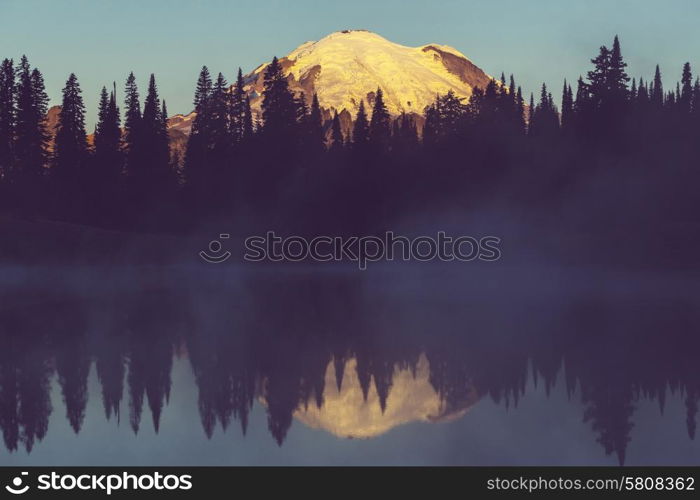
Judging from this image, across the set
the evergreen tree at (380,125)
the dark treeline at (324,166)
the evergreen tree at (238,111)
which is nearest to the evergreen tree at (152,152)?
the dark treeline at (324,166)

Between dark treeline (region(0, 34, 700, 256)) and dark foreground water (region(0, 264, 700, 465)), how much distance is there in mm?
58954

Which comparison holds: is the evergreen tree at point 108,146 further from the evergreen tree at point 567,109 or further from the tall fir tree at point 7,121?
the evergreen tree at point 567,109

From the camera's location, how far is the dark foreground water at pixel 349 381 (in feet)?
56.5

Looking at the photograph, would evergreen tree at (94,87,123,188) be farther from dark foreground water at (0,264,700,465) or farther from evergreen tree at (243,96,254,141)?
dark foreground water at (0,264,700,465)

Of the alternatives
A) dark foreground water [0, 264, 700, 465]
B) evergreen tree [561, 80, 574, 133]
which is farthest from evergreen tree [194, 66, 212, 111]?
dark foreground water [0, 264, 700, 465]

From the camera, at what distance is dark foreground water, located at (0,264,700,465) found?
17.2 metres

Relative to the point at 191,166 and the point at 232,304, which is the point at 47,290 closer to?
the point at 232,304

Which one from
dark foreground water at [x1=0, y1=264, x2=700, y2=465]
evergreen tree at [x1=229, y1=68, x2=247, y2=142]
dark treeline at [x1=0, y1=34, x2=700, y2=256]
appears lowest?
dark foreground water at [x1=0, y1=264, x2=700, y2=465]

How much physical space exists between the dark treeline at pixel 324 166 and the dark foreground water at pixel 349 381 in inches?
2321

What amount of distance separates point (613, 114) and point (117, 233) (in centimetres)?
5411

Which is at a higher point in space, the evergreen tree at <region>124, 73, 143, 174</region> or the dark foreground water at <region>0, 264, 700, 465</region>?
the evergreen tree at <region>124, 73, 143, 174</region>

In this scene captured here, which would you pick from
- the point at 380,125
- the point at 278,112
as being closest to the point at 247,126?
the point at 278,112

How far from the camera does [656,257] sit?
89.4 m
